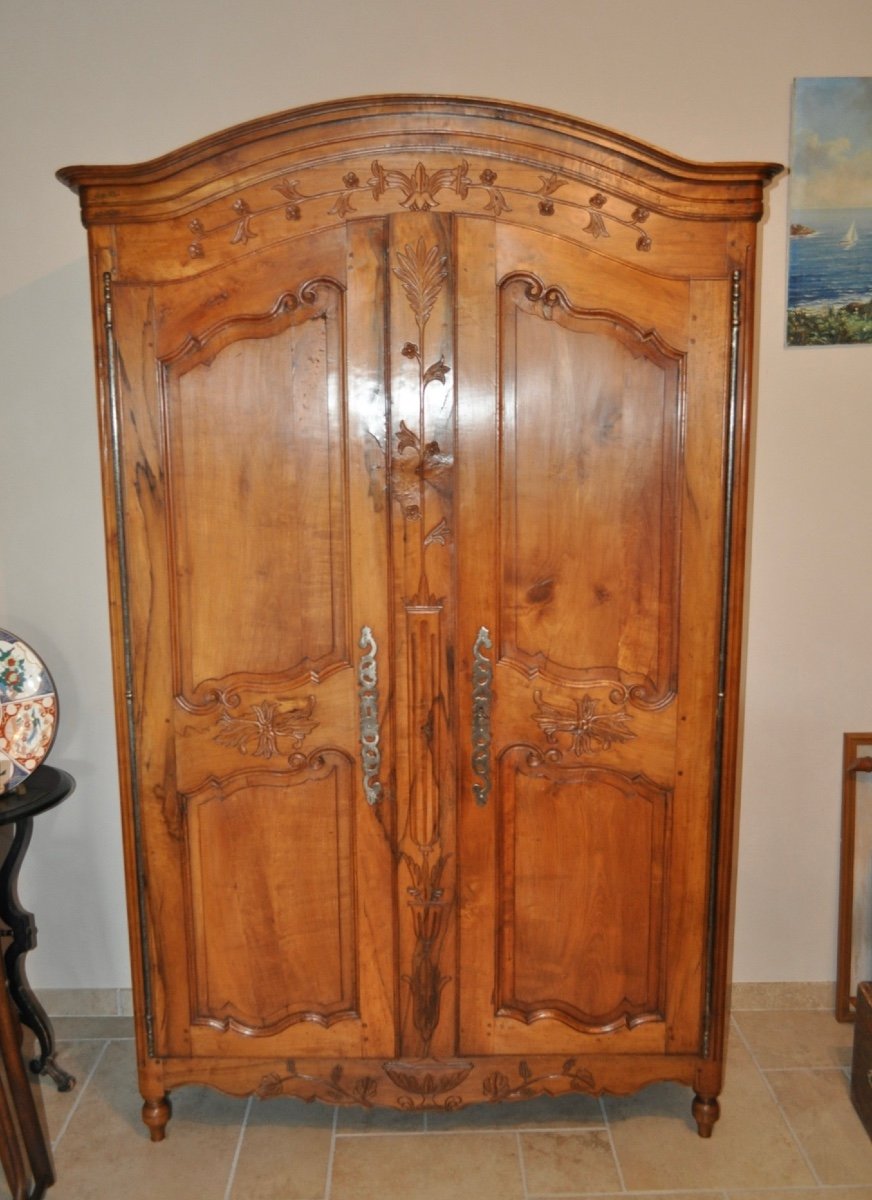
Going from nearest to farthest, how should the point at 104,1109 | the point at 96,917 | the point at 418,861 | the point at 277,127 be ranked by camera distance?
the point at 277,127 < the point at 418,861 < the point at 104,1109 < the point at 96,917

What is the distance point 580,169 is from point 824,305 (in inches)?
35.0

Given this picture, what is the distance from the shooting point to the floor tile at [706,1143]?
6.82 ft

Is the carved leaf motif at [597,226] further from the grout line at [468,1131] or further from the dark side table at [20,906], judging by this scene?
the grout line at [468,1131]

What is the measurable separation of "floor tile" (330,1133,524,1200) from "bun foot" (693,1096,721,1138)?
401 mm

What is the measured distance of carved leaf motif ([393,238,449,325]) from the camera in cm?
183

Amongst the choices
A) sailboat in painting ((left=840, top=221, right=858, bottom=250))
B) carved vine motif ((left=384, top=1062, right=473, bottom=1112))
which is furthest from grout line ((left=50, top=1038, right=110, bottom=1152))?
sailboat in painting ((left=840, top=221, right=858, bottom=250))

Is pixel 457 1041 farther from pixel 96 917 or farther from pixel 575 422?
pixel 575 422

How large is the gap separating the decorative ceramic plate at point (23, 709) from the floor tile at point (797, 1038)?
6.09ft

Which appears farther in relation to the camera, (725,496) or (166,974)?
(166,974)

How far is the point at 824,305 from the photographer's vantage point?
2389 mm

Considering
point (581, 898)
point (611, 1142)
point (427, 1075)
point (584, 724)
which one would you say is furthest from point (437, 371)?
point (611, 1142)

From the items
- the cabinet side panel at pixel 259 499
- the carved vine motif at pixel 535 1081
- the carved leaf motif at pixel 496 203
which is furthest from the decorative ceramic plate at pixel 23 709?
the carved leaf motif at pixel 496 203

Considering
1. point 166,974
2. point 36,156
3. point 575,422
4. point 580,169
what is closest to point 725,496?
point 575,422

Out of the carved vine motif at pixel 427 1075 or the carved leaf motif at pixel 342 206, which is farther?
the carved vine motif at pixel 427 1075
